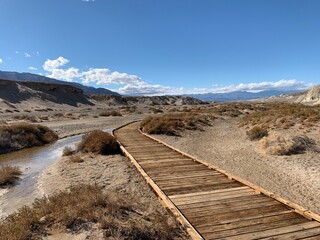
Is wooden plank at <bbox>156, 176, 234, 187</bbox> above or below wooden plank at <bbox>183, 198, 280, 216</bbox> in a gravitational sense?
below

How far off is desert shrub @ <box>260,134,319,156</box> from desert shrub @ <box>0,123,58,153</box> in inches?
586

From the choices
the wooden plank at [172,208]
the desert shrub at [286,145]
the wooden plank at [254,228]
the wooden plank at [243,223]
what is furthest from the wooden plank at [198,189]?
the desert shrub at [286,145]

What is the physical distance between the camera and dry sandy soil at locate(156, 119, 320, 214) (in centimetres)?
1001

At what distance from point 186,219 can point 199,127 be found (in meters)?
21.3

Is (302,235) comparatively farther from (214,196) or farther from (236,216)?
(214,196)

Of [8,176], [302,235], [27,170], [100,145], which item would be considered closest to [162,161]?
[100,145]

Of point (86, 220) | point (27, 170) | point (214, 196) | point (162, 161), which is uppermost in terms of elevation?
point (86, 220)

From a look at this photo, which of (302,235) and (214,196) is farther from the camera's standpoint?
(214,196)

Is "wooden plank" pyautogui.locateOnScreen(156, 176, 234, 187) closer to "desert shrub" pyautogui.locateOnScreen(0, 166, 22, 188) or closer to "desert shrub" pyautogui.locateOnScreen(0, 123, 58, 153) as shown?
"desert shrub" pyautogui.locateOnScreen(0, 166, 22, 188)

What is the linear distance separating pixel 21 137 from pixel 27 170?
314 inches

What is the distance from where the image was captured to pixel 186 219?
6.67 metres

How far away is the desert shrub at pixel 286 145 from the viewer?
1520 cm

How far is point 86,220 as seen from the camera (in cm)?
634

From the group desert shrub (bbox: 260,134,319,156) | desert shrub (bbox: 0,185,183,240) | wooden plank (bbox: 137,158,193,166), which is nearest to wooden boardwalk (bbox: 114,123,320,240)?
desert shrub (bbox: 0,185,183,240)
